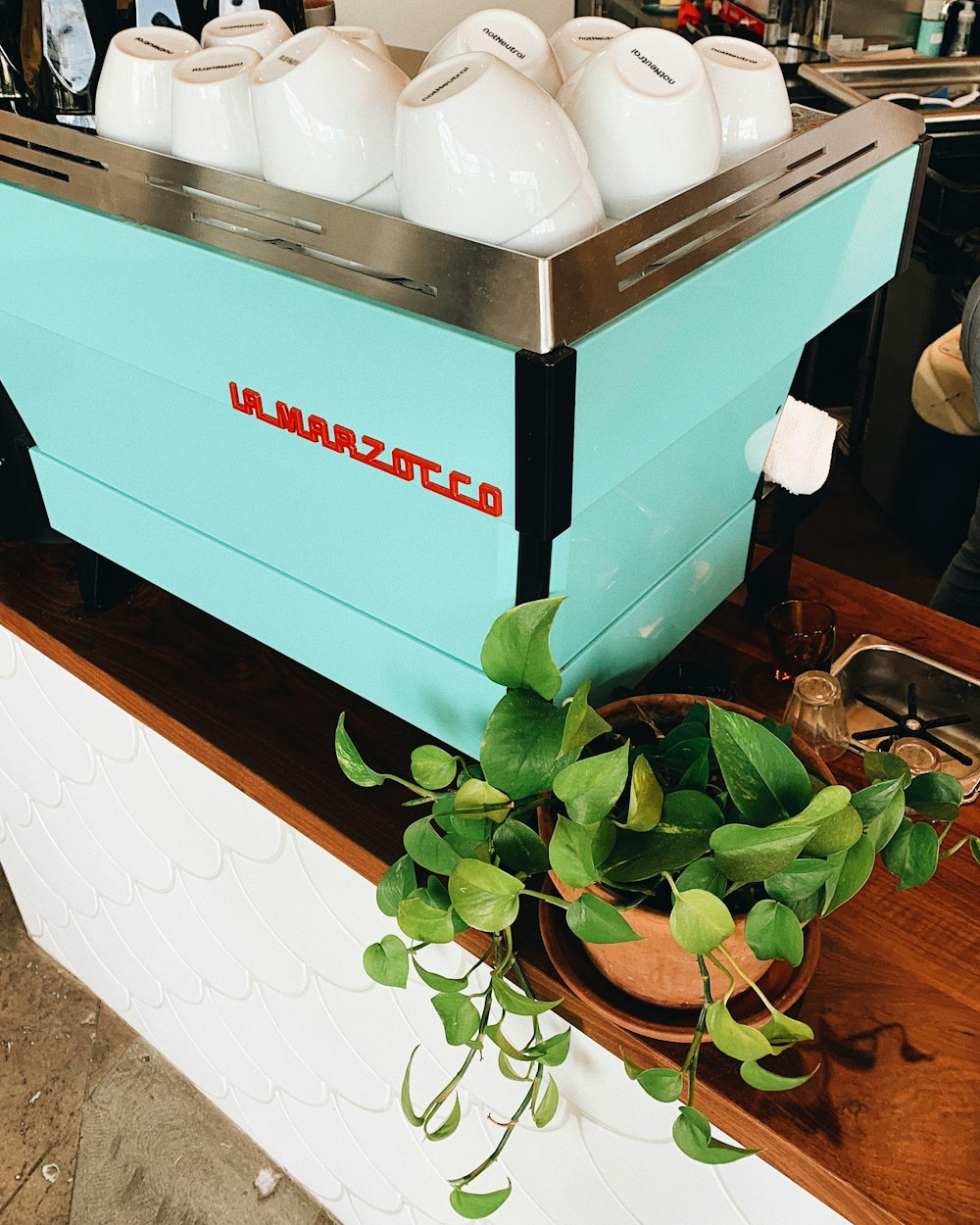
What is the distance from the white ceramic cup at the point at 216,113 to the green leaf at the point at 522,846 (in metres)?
0.49

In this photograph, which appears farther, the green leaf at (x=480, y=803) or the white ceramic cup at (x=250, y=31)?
the white ceramic cup at (x=250, y=31)

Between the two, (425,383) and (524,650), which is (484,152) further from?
(524,650)

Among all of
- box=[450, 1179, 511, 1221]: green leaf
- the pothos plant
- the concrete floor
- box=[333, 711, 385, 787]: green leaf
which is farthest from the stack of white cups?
the concrete floor

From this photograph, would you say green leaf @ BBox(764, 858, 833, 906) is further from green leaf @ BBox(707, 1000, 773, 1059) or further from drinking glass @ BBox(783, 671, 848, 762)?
drinking glass @ BBox(783, 671, 848, 762)

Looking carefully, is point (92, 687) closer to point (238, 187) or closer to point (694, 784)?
point (238, 187)

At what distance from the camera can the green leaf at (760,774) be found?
648mm

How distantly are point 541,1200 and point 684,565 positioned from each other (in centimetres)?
66

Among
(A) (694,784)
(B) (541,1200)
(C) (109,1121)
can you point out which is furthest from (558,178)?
(C) (109,1121)

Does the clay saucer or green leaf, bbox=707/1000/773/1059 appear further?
the clay saucer

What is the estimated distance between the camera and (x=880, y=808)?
0.66m

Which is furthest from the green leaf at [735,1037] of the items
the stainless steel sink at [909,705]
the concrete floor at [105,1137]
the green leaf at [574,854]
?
the concrete floor at [105,1137]

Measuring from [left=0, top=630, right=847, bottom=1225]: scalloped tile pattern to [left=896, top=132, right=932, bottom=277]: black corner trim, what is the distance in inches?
30.0

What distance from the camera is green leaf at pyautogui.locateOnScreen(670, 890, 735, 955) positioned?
0.60m

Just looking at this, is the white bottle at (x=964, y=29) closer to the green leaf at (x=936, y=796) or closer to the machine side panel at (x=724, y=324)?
the machine side panel at (x=724, y=324)
